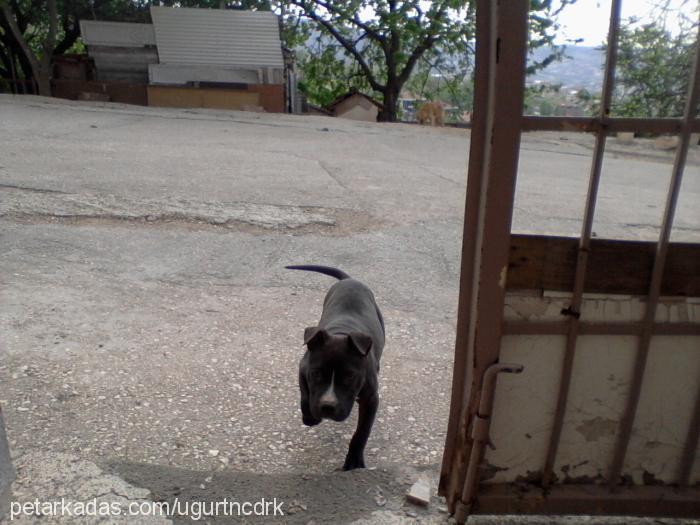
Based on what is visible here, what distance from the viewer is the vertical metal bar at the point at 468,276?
1.84 m

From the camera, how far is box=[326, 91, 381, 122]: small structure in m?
22.8

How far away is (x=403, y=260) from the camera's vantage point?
5672mm

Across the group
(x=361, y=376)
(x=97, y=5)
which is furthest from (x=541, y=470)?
(x=97, y=5)

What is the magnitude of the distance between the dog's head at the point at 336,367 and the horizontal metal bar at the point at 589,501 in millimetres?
766

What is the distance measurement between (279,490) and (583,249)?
1.53 metres

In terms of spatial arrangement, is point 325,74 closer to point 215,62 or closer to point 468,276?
point 215,62

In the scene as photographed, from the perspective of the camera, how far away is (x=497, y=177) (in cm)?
185

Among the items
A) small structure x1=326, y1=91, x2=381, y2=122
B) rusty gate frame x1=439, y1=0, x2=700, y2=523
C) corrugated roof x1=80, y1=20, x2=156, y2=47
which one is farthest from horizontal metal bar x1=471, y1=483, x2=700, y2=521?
small structure x1=326, y1=91, x2=381, y2=122

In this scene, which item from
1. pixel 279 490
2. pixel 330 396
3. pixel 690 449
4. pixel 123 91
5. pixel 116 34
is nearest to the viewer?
pixel 690 449

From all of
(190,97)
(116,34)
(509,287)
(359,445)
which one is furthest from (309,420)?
(116,34)

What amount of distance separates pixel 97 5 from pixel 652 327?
912 inches

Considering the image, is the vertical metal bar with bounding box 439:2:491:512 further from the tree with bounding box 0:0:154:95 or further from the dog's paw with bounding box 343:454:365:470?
the tree with bounding box 0:0:154:95

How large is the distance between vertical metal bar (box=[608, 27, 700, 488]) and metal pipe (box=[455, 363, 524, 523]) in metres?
0.42

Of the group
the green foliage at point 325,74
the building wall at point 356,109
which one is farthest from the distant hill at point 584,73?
the green foliage at point 325,74
